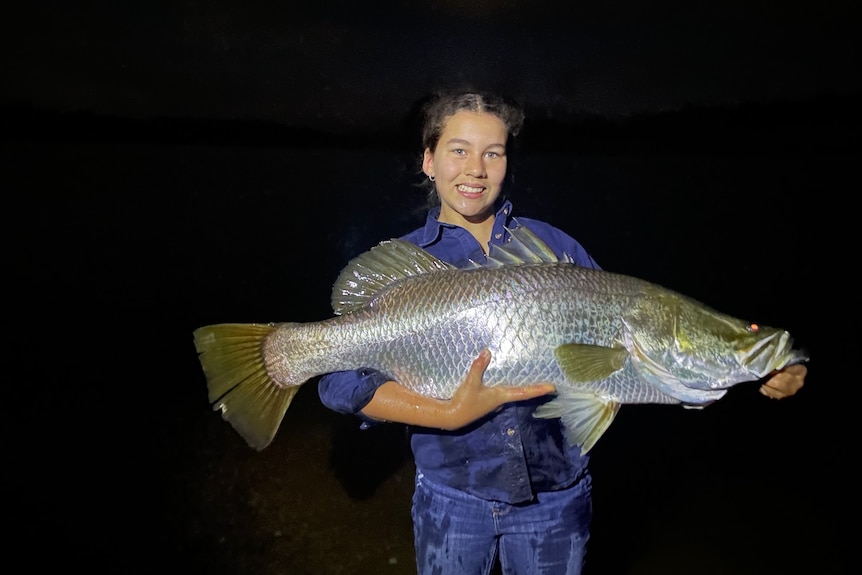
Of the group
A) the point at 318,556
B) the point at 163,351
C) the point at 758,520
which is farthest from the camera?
the point at 163,351

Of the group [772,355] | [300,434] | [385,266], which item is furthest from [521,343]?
[300,434]

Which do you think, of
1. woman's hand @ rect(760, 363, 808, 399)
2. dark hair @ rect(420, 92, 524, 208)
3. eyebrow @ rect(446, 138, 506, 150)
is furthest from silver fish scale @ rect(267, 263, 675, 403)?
dark hair @ rect(420, 92, 524, 208)

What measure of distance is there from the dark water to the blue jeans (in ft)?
6.00

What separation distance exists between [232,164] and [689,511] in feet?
89.0

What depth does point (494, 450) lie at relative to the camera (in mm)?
1896

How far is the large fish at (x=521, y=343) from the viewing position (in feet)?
5.85

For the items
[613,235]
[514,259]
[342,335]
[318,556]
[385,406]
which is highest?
[514,259]

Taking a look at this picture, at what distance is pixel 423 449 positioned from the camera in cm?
198

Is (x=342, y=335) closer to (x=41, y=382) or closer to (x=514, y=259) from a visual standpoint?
(x=514, y=259)

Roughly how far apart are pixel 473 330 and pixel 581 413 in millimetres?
419

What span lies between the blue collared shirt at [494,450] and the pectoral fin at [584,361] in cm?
22

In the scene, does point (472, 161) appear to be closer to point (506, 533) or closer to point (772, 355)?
point (772, 355)

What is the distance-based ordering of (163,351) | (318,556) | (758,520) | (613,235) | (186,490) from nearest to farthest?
(318,556)
(758,520)
(186,490)
(163,351)
(613,235)

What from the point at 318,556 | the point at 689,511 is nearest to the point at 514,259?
the point at 318,556
